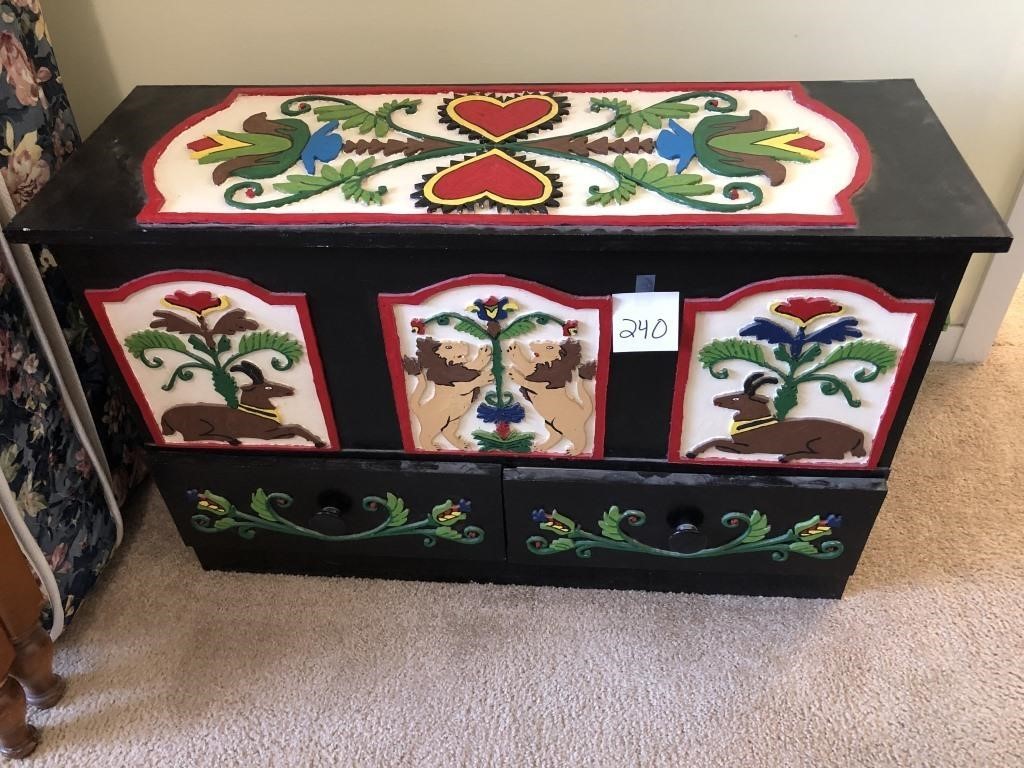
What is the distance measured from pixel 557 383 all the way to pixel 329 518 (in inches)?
15.1

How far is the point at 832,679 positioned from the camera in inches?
45.7

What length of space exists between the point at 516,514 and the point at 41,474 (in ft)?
2.08

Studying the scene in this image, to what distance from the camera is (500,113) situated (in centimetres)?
110

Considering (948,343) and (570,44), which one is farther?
(948,343)

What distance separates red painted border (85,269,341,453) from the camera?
989 millimetres

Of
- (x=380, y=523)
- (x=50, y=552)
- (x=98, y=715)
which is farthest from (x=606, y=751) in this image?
(x=50, y=552)

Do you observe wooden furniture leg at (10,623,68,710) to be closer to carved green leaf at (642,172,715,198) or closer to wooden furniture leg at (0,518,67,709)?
wooden furniture leg at (0,518,67,709)

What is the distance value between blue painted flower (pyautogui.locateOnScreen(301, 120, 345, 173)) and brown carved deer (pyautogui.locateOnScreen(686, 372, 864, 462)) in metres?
0.55

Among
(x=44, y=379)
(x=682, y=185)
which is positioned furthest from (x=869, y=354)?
(x=44, y=379)

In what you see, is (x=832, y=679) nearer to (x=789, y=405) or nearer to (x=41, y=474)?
(x=789, y=405)

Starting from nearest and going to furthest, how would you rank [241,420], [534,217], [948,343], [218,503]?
[534,217] → [241,420] → [218,503] → [948,343]

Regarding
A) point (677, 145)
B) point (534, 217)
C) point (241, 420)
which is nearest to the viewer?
point (534, 217)

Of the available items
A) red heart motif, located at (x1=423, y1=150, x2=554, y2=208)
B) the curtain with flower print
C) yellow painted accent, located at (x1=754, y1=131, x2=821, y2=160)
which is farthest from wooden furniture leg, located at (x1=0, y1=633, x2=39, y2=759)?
yellow painted accent, located at (x1=754, y1=131, x2=821, y2=160)

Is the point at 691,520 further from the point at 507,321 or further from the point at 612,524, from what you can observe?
the point at 507,321
